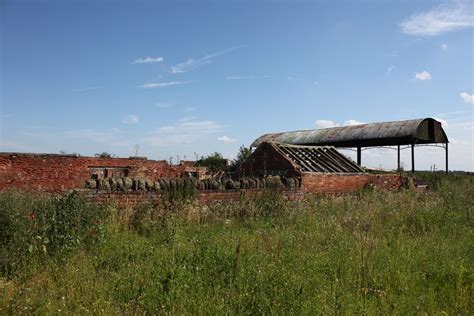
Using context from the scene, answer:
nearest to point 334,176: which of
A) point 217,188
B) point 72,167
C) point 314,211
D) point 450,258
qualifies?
point 314,211

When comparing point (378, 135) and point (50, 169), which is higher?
point (378, 135)

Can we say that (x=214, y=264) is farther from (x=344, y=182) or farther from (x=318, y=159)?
(x=318, y=159)

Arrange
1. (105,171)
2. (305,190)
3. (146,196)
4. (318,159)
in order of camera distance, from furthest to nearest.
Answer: (105,171) < (318,159) < (305,190) < (146,196)

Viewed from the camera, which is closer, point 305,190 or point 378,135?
point 305,190

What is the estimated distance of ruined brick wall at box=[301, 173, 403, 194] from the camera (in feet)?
39.5

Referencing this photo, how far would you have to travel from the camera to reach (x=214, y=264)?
4742 mm

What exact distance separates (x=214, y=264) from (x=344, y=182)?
950 centimetres

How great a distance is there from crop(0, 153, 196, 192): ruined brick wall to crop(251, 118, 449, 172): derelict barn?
7.97m

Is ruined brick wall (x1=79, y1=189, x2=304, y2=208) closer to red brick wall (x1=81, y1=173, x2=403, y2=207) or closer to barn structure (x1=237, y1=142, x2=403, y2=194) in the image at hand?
red brick wall (x1=81, y1=173, x2=403, y2=207)

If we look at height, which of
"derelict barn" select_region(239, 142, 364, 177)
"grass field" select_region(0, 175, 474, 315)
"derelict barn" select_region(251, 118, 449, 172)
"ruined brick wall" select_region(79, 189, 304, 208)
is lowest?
"grass field" select_region(0, 175, 474, 315)

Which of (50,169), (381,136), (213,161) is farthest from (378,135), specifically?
(50,169)

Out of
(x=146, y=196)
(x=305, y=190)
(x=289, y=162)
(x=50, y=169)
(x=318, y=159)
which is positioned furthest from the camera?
(x=50, y=169)

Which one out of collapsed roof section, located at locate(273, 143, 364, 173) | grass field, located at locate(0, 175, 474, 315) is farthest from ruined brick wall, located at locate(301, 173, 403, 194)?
grass field, located at locate(0, 175, 474, 315)

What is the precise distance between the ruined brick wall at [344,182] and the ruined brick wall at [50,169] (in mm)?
10067
